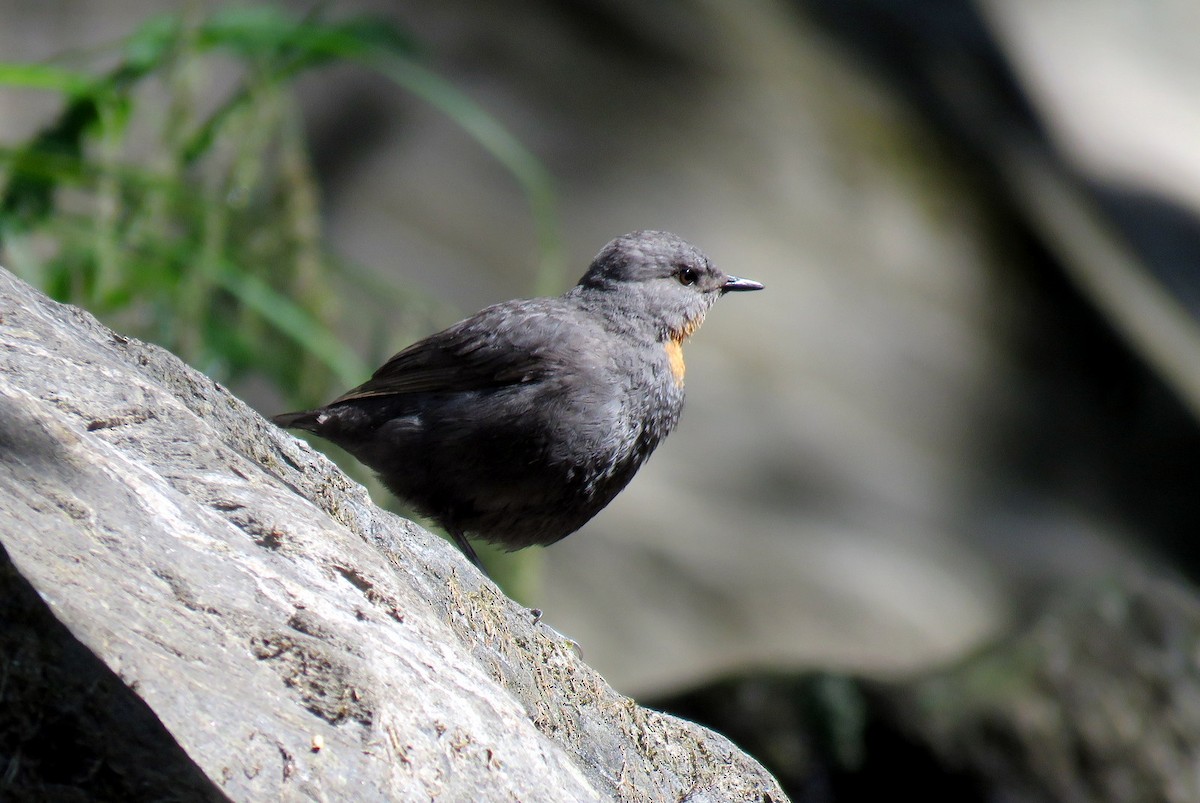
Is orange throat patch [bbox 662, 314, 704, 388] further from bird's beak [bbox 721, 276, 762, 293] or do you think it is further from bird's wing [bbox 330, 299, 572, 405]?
bird's wing [bbox 330, 299, 572, 405]

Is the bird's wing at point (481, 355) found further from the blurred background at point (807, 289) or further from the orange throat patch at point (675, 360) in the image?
the blurred background at point (807, 289)

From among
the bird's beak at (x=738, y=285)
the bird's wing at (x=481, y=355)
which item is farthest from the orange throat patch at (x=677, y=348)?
the bird's wing at (x=481, y=355)

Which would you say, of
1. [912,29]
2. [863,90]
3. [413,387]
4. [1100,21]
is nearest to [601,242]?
[863,90]

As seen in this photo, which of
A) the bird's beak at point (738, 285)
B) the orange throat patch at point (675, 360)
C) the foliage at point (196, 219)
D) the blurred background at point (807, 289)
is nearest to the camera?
the orange throat patch at point (675, 360)

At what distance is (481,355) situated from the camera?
186 inches

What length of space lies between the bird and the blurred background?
14.9 feet

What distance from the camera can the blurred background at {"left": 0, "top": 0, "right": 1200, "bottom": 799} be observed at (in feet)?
33.3

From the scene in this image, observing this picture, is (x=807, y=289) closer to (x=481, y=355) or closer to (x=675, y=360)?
(x=675, y=360)

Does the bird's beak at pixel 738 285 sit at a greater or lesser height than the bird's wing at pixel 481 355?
greater

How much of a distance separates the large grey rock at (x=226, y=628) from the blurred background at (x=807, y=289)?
21.0 feet

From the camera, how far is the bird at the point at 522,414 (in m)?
4.41

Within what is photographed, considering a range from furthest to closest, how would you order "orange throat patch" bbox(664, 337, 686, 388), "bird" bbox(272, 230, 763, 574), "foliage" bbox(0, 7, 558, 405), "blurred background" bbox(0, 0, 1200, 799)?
1. "blurred background" bbox(0, 0, 1200, 799)
2. "foliage" bbox(0, 7, 558, 405)
3. "orange throat patch" bbox(664, 337, 686, 388)
4. "bird" bbox(272, 230, 763, 574)

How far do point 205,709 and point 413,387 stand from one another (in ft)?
8.60

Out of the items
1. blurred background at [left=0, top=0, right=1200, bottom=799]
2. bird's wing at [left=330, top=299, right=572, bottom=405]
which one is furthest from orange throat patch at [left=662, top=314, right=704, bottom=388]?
blurred background at [left=0, top=0, right=1200, bottom=799]
